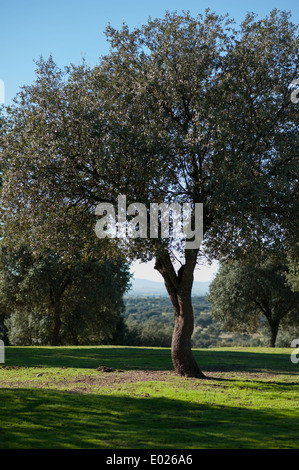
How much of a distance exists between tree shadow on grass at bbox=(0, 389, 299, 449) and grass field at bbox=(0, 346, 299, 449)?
2cm

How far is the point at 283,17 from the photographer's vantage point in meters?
18.6

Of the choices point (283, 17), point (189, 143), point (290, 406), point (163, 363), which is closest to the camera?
point (290, 406)

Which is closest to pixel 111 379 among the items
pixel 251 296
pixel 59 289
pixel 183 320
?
pixel 183 320

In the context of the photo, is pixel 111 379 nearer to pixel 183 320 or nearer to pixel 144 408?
pixel 183 320

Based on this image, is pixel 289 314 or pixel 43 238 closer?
pixel 43 238

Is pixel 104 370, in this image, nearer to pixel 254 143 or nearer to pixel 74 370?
pixel 74 370

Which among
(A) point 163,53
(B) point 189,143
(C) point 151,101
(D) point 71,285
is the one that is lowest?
(D) point 71,285

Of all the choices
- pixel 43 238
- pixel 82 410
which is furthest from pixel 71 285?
pixel 82 410

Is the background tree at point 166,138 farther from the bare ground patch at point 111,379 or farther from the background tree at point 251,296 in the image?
the background tree at point 251,296

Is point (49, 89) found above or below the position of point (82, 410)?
above

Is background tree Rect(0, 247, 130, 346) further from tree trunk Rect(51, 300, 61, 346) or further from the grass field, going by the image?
the grass field

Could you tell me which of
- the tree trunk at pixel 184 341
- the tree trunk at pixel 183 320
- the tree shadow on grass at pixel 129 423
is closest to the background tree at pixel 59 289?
the tree trunk at pixel 183 320

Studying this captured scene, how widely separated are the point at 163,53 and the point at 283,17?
5.48 meters

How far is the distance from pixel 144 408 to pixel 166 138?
30.1ft
